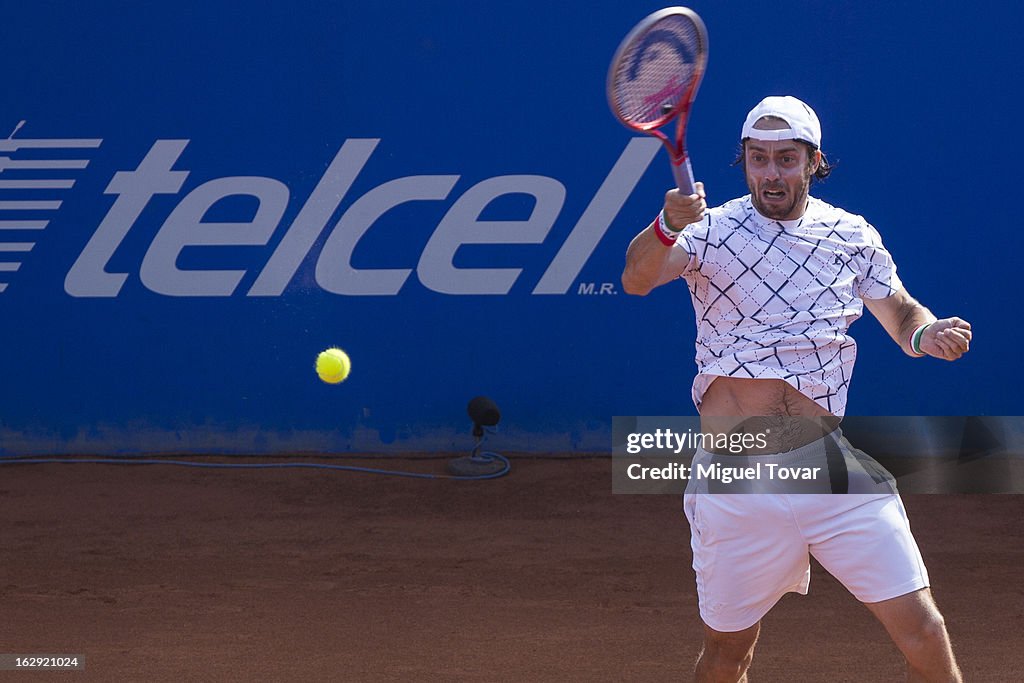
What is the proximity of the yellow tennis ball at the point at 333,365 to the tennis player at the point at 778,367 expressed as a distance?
363 centimetres

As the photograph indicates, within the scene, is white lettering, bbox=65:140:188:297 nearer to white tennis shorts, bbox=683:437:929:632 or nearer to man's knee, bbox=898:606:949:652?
white tennis shorts, bbox=683:437:929:632

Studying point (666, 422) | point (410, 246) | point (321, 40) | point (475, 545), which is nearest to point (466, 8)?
point (321, 40)

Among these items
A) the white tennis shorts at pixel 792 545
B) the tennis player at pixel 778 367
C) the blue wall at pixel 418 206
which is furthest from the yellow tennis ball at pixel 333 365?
the white tennis shorts at pixel 792 545

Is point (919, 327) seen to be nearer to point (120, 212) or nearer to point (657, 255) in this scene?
point (657, 255)

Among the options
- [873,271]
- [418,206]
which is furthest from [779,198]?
[418,206]

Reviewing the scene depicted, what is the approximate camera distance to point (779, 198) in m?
3.05

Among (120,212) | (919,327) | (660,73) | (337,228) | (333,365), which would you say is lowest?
(919,327)

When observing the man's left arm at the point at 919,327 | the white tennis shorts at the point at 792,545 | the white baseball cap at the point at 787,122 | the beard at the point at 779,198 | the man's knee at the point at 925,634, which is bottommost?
the man's knee at the point at 925,634

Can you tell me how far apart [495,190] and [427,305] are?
2.39 feet

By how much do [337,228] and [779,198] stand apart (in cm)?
401

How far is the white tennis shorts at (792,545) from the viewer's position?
2.85 meters

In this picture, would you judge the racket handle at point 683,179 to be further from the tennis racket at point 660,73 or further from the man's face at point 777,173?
the man's face at point 777,173

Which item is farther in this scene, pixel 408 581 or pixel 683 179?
pixel 408 581

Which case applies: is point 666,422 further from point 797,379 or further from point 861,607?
point 797,379
